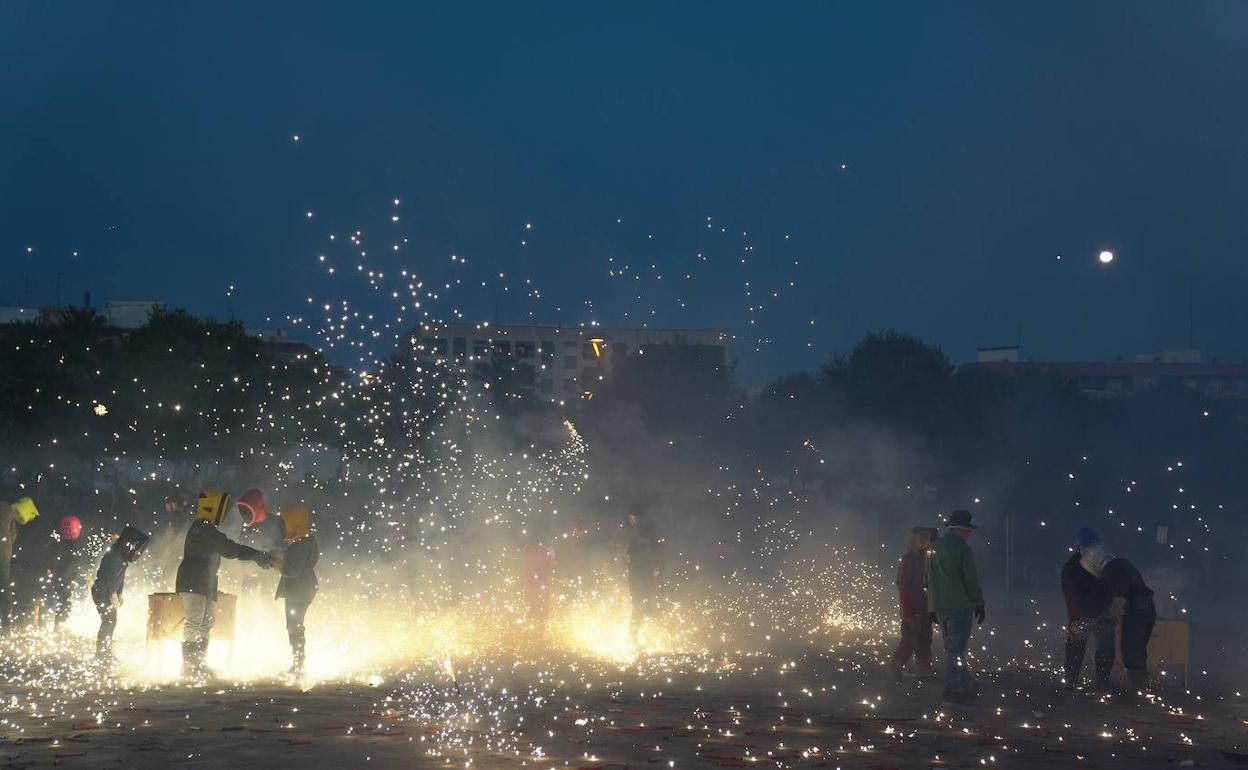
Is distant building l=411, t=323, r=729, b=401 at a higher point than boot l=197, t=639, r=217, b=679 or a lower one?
higher

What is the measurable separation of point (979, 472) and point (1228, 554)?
9.82m

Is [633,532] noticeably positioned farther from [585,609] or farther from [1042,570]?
[1042,570]

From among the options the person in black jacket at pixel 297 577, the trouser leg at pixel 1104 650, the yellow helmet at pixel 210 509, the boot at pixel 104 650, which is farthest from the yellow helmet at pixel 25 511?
the trouser leg at pixel 1104 650

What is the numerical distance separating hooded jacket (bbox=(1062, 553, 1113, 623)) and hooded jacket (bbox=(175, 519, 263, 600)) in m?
8.06

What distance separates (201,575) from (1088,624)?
8694 mm

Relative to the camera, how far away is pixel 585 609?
23.2 m

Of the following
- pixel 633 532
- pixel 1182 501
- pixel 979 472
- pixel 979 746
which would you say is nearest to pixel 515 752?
pixel 979 746

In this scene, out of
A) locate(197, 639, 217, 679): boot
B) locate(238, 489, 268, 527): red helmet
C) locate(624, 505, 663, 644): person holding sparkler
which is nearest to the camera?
locate(197, 639, 217, 679): boot

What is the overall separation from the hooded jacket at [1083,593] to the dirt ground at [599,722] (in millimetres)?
795

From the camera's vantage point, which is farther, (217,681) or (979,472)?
(979,472)

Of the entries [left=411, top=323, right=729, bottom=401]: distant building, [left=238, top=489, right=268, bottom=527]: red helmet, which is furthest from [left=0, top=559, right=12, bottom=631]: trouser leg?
[left=411, top=323, right=729, bottom=401]: distant building

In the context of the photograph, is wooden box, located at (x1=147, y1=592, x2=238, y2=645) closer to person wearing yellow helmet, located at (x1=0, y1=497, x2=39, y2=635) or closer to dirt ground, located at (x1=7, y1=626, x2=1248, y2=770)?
dirt ground, located at (x1=7, y1=626, x2=1248, y2=770)

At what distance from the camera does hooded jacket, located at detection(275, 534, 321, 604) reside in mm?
13500

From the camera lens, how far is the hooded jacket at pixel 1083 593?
13.7m
